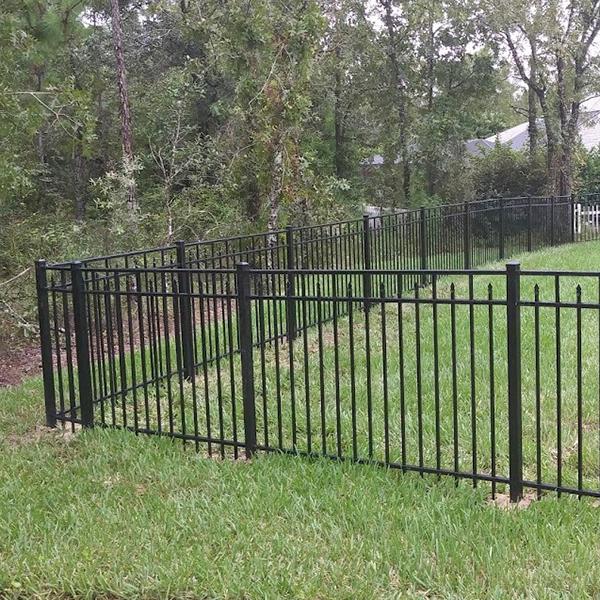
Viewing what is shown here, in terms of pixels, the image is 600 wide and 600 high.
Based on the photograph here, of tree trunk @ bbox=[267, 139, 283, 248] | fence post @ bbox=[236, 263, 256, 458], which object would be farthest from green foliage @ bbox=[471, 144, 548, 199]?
fence post @ bbox=[236, 263, 256, 458]

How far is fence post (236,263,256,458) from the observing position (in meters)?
4.67

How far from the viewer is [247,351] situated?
471 centimetres

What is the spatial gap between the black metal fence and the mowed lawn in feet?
1.07

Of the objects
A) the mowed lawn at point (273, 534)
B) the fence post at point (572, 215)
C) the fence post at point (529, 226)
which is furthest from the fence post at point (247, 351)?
the fence post at point (572, 215)

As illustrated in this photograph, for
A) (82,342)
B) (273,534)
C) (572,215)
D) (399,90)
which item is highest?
(399,90)

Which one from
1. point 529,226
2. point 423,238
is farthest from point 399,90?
point 423,238

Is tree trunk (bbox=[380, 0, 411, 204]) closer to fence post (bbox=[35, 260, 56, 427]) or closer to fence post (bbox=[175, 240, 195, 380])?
fence post (bbox=[175, 240, 195, 380])

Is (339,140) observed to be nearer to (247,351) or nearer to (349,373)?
(349,373)

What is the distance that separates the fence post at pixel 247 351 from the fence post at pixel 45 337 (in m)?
1.69

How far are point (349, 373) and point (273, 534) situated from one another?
3104mm

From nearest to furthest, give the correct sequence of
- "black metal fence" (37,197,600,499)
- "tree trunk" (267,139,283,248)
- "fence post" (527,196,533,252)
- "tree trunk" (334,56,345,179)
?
"black metal fence" (37,197,600,499) < "tree trunk" (267,139,283,248) < "fence post" (527,196,533,252) < "tree trunk" (334,56,345,179)

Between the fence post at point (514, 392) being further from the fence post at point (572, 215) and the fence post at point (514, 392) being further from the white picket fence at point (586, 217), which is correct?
the white picket fence at point (586, 217)

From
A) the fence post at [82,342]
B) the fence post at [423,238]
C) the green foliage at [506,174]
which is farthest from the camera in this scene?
the green foliage at [506,174]

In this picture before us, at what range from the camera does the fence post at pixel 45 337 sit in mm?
5516
